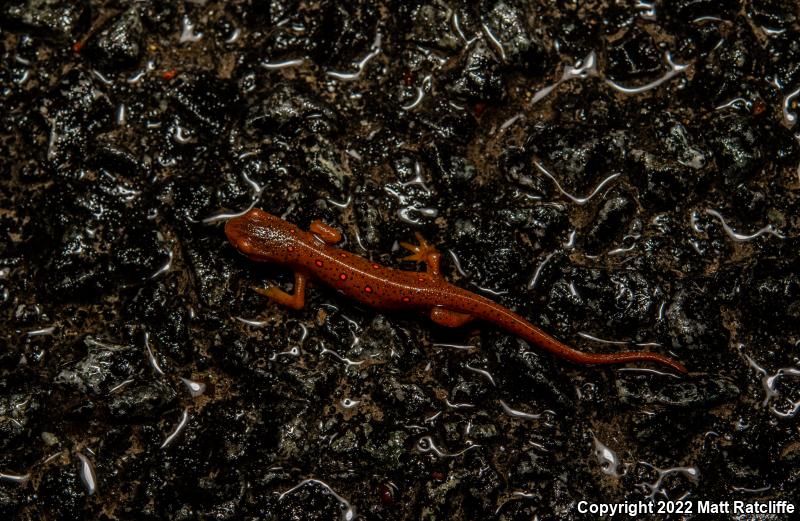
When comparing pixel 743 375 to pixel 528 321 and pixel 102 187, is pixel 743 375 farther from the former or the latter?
pixel 102 187

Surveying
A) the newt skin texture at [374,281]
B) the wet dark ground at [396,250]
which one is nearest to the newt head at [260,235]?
the newt skin texture at [374,281]

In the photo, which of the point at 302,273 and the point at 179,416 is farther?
the point at 302,273

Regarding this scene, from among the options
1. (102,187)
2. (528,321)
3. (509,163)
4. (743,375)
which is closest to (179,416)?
(102,187)

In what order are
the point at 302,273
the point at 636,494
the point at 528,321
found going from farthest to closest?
the point at 302,273 < the point at 528,321 < the point at 636,494

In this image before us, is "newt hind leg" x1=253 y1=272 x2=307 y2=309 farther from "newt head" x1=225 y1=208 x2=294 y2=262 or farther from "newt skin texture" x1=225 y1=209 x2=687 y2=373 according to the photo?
"newt head" x1=225 y1=208 x2=294 y2=262

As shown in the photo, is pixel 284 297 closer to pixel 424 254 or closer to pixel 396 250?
pixel 396 250

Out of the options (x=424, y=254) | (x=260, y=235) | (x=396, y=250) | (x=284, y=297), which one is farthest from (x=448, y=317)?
(x=260, y=235)
